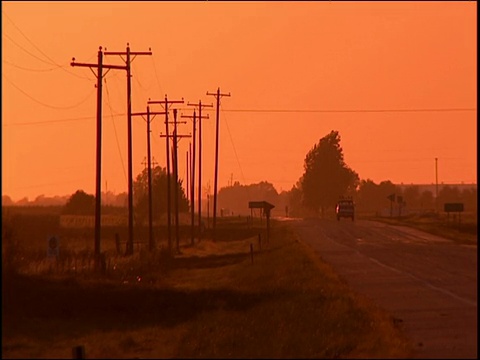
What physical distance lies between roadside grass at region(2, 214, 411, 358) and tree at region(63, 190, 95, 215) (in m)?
65.8

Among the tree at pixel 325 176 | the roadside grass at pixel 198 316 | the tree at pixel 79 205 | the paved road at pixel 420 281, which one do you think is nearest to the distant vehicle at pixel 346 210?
the tree at pixel 79 205

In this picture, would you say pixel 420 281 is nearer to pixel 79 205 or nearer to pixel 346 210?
pixel 346 210

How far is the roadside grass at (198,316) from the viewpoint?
21.4m

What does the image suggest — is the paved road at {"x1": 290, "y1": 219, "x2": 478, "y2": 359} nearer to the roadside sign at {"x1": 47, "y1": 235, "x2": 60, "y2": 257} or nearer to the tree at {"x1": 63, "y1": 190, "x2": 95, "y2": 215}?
the roadside sign at {"x1": 47, "y1": 235, "x2": 60, "y2": 257}

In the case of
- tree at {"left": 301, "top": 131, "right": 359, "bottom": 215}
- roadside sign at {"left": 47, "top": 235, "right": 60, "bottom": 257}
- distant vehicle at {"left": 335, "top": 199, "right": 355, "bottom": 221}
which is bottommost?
roadside sign at {"left": 47, "top": 235, "right": 60, "bottom": 257}

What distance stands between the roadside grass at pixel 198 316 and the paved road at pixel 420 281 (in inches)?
25.0

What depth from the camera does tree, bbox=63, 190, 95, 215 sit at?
112 meters

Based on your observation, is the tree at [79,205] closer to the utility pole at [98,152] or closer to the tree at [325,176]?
the tree at [325,176]

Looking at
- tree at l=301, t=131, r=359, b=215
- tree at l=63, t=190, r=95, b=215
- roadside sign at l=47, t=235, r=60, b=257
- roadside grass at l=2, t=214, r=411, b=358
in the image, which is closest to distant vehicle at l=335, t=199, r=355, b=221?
tree at l=63, t=190, r=95, b=215

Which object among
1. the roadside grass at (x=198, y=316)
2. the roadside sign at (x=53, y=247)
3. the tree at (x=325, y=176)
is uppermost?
the tree at (x=325, y=176)

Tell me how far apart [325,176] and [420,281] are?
130 meters

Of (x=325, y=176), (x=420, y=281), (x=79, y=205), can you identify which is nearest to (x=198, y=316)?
(x=420, y=281)

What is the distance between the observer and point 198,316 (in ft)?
96.8

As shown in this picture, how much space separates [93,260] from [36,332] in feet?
63.5
